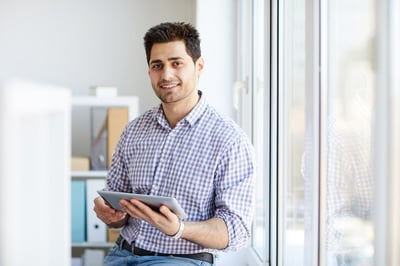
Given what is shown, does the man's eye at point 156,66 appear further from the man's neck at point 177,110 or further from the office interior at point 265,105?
the office interior at point 265,105

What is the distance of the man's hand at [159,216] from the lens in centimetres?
151

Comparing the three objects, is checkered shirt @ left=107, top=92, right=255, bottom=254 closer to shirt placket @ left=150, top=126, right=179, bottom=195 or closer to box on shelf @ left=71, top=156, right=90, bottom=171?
shirt placket @ left=150, top=126, right=179, bottom=195

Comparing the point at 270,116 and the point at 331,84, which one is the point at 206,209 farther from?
the point at 270,116

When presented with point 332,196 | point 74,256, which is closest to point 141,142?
point 332,196

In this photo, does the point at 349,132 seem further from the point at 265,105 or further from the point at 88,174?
the point at 88,174

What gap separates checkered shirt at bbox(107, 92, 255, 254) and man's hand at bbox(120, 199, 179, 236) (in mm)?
185

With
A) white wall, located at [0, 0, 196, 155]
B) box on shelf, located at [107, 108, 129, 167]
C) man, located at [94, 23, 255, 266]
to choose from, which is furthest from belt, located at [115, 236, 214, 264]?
white wall, located at [0, 0, 196, 155]

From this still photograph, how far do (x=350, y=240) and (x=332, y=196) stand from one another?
18cm

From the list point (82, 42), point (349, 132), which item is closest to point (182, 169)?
point (349, 132)

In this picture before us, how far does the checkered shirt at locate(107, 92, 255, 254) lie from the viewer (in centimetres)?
170

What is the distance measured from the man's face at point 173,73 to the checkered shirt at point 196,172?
0.06 m

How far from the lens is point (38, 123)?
79cm

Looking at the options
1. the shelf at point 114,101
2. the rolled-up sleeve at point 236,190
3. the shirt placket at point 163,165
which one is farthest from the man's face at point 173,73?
the shelf at point 114,101

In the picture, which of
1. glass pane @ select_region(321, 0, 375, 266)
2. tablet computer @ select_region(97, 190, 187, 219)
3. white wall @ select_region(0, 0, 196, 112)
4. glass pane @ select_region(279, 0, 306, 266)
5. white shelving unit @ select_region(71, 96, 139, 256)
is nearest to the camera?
glass pane @ select_region(321, 0, 375, 266)
